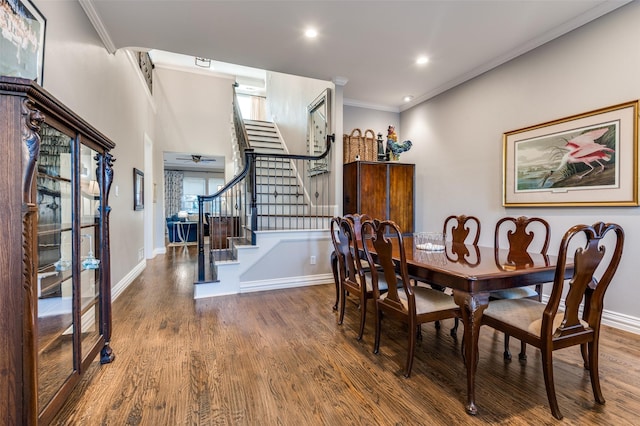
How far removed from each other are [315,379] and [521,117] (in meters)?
3.47

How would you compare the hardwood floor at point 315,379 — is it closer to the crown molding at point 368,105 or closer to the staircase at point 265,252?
the staircase at point 265,252

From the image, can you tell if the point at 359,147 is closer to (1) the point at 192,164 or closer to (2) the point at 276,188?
(2) the point at 276,188

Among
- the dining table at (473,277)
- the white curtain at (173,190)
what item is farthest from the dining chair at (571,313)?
the white curtain at (173,190)

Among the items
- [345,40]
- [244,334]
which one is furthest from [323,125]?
[244,334]

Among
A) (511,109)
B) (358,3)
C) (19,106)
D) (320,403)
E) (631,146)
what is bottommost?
(320,403)

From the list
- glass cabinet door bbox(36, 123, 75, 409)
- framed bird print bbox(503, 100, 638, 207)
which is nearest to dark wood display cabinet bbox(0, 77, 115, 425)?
glass cabinet door bbox(36, 123, 75, 409)

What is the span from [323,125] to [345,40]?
5.58 ft

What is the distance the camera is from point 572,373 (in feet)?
6.29

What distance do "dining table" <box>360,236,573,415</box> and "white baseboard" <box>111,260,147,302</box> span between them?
326 centimetres

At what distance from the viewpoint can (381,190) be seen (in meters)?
4.47

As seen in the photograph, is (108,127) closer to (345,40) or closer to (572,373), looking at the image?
(345,40)

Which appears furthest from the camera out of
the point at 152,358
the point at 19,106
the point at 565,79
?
the point at 565,79

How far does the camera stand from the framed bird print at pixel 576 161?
2547 millimetres

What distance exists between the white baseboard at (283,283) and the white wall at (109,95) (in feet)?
5.02
